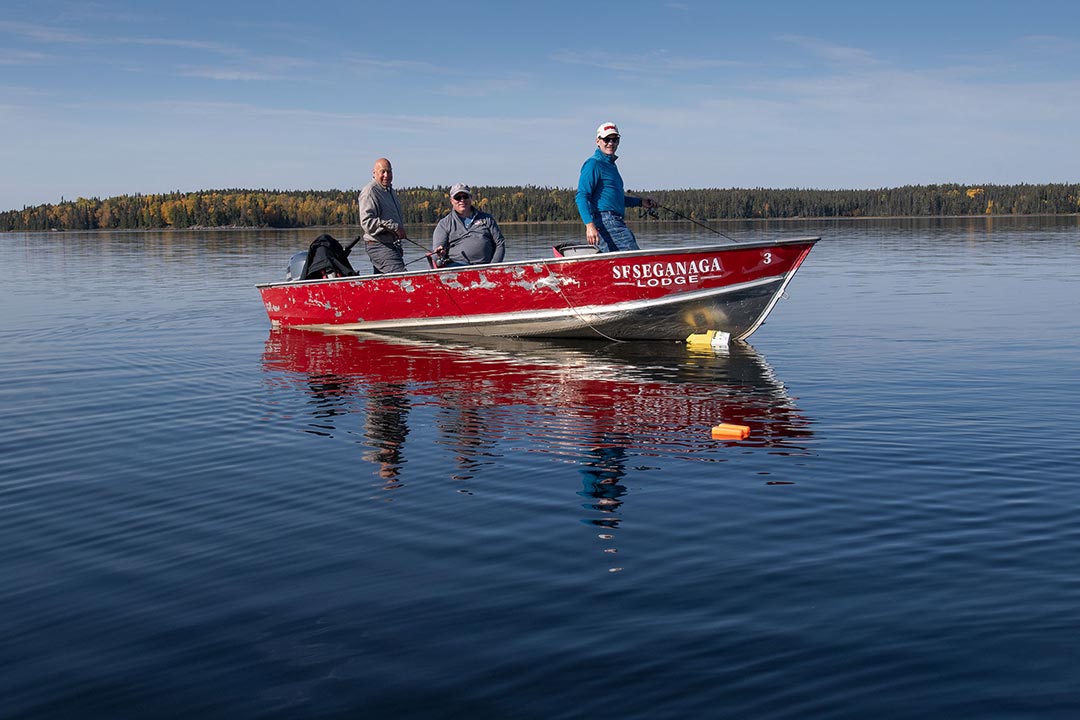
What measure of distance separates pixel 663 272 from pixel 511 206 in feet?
476

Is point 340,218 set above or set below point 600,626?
above

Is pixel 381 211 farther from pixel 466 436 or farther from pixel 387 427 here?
pixel 466 436

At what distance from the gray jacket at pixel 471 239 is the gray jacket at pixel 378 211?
0.67 metres

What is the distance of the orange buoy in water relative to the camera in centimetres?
808

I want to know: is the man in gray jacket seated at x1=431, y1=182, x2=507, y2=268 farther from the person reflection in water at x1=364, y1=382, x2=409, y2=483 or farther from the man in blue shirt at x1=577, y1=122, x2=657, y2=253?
the person reflection in water at x1=364, y1=382, x2=409, y2=483

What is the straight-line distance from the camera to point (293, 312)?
16.8 m

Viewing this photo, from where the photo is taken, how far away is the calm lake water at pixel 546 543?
3.79 metres

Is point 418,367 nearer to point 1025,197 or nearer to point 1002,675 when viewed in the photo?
point 1002,675

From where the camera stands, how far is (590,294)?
13883 mm

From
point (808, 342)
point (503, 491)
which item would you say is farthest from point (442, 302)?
point (503, 491)

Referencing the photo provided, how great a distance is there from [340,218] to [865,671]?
15634 cm

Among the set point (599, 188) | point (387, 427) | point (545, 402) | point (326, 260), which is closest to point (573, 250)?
point (599, 188)

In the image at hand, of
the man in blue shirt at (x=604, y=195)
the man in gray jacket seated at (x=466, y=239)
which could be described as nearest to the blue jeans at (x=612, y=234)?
the man in blue shirt at (x=604, y=195)

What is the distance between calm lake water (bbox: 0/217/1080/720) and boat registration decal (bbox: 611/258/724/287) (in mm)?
1840
